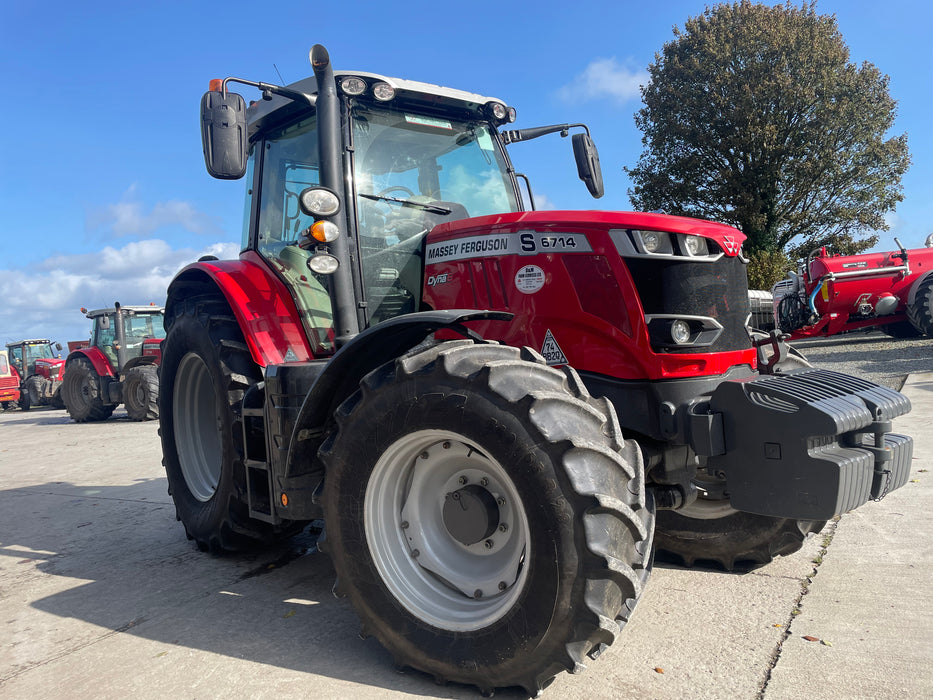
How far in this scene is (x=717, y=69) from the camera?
22.5 metres

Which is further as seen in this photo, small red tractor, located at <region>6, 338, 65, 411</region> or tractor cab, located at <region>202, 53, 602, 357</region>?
small red tractor, located at <region>6, 338, 65, 411</region>

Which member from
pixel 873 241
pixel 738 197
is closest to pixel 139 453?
pixel 738 197

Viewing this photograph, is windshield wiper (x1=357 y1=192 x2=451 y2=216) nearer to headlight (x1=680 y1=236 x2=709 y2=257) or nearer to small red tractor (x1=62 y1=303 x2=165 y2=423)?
headlight (x1=680 y1=236 x2=709 y2=257)

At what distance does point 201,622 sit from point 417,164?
254 centimetres

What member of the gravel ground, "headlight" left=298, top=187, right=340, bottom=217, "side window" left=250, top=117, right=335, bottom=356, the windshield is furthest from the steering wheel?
the gravel ground

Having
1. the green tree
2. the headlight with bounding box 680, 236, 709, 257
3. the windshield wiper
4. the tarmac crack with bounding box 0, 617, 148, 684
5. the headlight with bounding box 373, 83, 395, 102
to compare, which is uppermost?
the green tree

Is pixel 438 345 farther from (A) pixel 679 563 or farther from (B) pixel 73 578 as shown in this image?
(B) pixel 73 578

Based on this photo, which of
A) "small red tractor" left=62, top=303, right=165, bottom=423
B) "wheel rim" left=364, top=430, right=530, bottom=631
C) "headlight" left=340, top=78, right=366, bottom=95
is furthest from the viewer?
"small red tractor" left=62, top=303, right=165, bottom=423

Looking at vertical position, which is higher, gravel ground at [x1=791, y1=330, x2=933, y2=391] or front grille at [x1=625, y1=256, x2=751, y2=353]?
front grille at [x1=625, y1=256, x2=751, y2=353]

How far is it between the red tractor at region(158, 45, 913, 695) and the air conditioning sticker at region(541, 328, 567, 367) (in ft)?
0.07

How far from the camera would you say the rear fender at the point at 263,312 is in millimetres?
3744

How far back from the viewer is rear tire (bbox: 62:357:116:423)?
15.1 metres

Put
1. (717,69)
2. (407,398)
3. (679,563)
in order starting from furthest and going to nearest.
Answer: (717,69) < (679,563) < (407,398)

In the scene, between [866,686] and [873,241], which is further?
[873,241]
